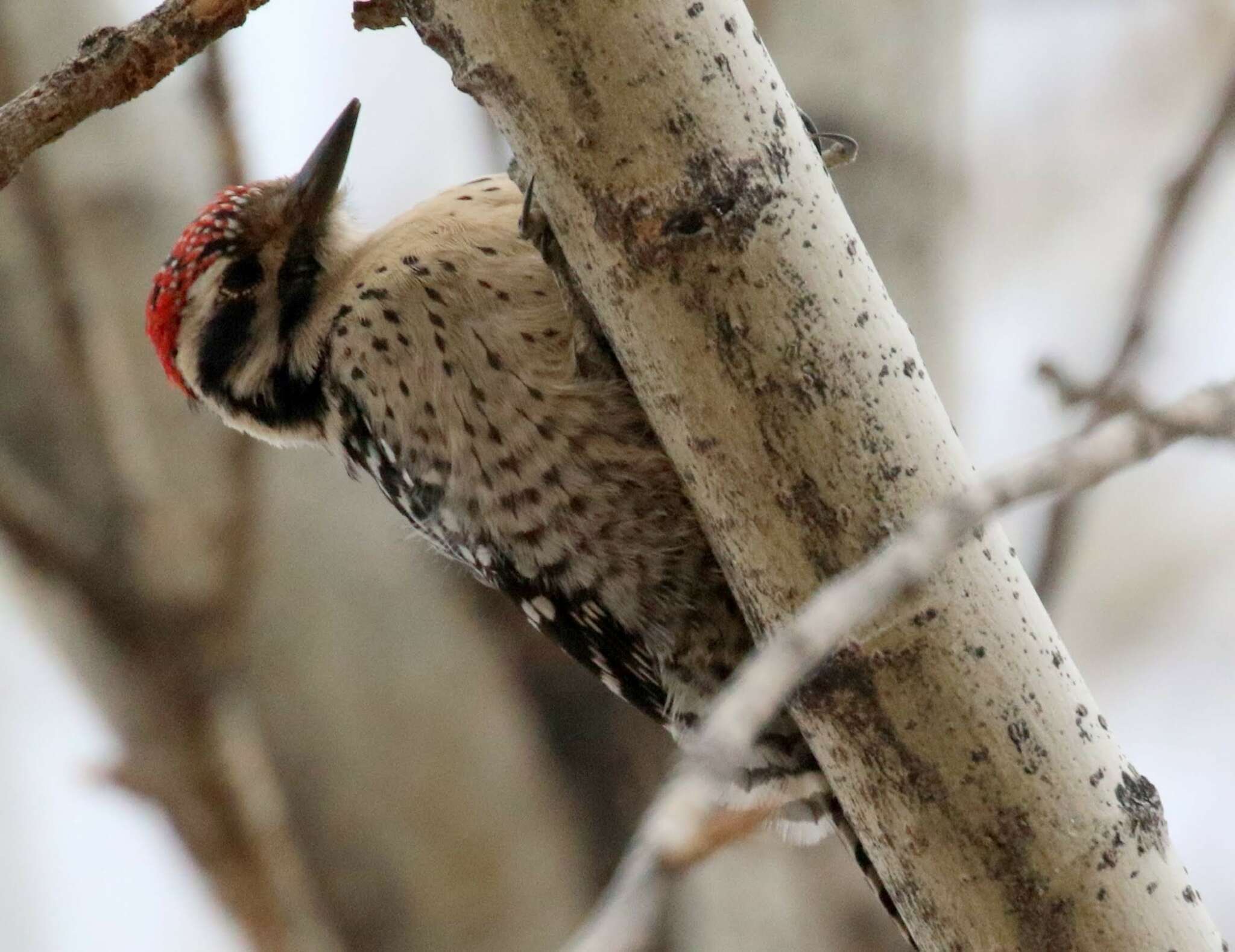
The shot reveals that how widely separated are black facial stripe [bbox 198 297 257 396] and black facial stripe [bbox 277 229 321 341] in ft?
0.23

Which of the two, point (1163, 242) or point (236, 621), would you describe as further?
point (236, 621)

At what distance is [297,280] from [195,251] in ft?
0.71

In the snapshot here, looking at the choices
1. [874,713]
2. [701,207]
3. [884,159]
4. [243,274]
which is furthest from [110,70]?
[884,159]

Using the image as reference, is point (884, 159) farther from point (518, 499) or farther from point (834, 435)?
point (834, 435)

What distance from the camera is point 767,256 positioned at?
1.58m

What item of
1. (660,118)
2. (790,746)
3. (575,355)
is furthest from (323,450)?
(660,118)

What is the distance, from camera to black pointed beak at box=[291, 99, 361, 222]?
3.00m

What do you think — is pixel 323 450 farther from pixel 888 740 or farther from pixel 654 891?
pixel 654 891

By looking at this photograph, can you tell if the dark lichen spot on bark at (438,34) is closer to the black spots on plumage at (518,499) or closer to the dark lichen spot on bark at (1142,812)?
the dark lichen spot on bark at (1142,812)

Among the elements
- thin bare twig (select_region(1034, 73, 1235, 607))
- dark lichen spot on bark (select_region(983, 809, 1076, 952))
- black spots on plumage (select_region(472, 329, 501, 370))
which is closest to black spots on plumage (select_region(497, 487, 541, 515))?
black spots on plumage (select_region(472, 329, 501, 370))

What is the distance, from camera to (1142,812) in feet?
5.24

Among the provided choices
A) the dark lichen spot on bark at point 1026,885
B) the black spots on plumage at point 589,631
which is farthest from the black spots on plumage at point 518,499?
the dark lichen spot on bark at point 1026,885

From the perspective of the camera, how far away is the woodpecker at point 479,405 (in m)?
2.62

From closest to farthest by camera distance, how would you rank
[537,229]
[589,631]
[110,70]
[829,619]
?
[829,619] → [110,70] → [537,229] → [589,631]
